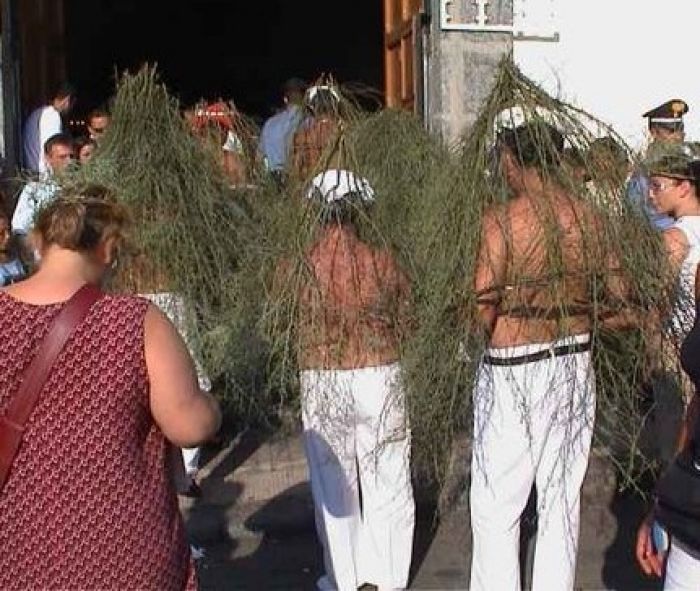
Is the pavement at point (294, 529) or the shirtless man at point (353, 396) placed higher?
the shirtless man at point (353, 396)

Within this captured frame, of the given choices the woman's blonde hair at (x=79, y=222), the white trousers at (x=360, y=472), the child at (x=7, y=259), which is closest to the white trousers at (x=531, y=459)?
the white trousers at (x=360, y=472)

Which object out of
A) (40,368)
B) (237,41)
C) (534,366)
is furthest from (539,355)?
(237,41)

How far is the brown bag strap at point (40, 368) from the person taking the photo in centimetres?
286

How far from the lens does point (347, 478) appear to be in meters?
4.60

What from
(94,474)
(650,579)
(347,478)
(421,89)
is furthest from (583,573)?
(421,89)

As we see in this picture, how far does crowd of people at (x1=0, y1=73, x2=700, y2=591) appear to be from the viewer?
2.90 metres

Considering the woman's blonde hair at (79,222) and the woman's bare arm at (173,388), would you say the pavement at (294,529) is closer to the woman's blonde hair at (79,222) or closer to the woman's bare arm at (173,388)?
the woman's bare arm at (173,388)

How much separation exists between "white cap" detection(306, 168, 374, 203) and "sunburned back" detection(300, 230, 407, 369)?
0.41 feet

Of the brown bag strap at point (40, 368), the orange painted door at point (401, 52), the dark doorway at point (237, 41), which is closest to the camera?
the brown bag strap at point (40, 368)

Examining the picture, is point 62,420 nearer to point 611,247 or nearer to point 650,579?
point 611,247

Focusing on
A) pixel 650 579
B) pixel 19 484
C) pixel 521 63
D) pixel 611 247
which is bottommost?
pixel 650 579

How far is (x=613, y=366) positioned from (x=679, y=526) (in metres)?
1.33

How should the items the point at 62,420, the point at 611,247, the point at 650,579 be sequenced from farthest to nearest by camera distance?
the point at 650,579 < the point at 611,247 < the point at 62,420

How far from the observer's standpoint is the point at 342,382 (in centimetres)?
441
